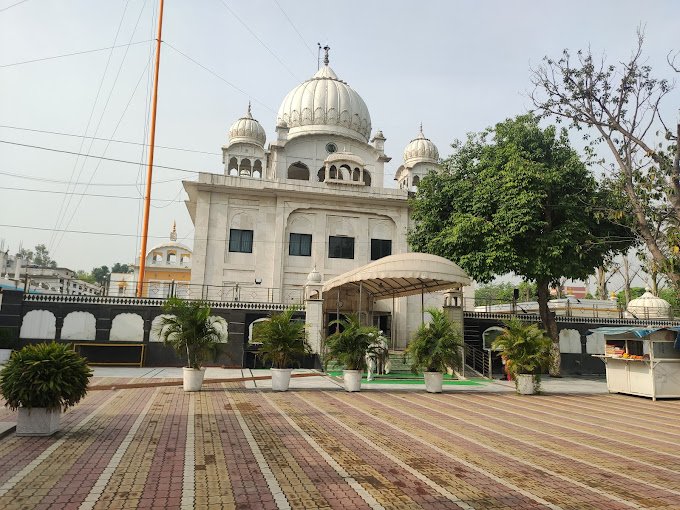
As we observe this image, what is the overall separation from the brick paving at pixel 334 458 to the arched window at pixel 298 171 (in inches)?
Result: 975

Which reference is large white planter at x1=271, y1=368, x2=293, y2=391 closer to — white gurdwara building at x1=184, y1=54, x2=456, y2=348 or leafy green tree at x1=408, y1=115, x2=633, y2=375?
leafy green tree at x1=408, y1=115, x2=633, y2=375

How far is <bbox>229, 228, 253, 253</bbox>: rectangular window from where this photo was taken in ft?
90.2

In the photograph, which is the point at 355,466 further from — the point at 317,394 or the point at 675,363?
the point at 675,363

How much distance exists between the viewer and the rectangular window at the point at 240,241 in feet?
90.2

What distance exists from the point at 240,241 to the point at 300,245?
3422 mm

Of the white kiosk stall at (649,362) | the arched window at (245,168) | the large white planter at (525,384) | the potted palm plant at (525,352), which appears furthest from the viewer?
the arched window at (245,168)

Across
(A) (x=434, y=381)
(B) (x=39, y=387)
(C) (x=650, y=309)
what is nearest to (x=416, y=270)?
(A) (x=434, y=381)

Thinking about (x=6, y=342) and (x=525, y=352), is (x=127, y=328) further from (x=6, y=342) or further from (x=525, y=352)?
(x=525, y=352)

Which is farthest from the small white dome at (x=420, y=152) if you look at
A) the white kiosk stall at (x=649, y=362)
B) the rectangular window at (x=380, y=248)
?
the white kiosk stall at (x=649, y=362)

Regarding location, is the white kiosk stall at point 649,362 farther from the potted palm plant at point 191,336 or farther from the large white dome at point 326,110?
the large white dome at point 326,110

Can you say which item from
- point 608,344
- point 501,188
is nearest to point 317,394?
point 608,344

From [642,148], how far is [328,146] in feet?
73.2

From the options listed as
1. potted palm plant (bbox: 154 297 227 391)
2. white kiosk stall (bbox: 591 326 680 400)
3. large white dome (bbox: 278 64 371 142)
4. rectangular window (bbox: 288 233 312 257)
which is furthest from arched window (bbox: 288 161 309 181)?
white kiosk stall (bbox: 591 326 680 400)

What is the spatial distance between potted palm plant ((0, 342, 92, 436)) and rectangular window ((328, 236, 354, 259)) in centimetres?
2106
